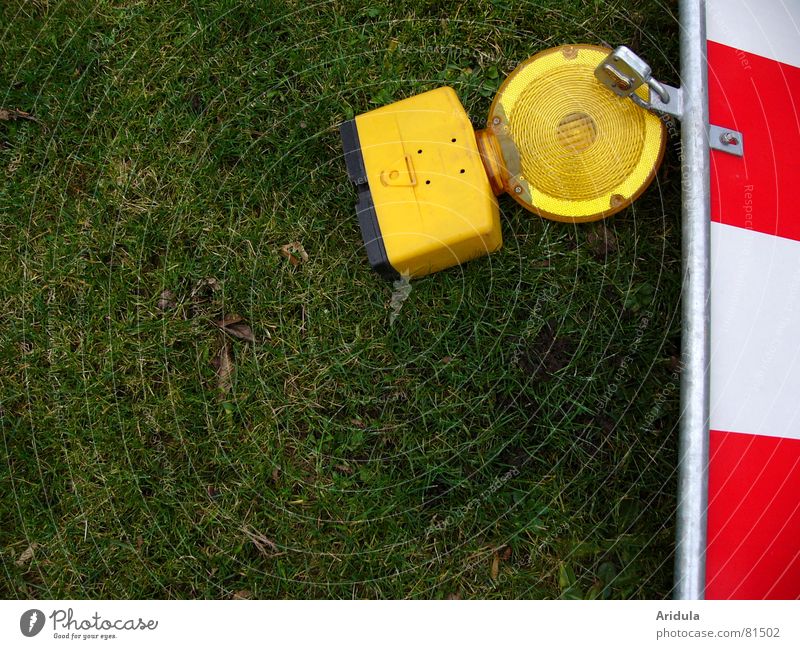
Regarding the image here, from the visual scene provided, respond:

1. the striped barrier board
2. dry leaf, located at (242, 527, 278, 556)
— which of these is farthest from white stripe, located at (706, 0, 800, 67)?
dry leaf, located at (242, 527, 278, 556)

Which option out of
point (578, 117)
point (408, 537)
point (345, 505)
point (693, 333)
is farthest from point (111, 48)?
point (693, 333)

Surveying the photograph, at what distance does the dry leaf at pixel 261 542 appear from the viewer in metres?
1.58

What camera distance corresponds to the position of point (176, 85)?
1.69 metres

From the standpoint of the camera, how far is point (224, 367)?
1619 millimetres

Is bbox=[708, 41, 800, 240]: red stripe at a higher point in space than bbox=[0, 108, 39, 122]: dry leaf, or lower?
lower

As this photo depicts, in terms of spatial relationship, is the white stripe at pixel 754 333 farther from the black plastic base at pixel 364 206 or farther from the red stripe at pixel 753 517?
the black plastic base at pixel 364 206

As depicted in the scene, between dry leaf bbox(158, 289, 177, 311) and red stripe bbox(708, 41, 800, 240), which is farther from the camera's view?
dry leaf bbox(158, 289, 177, 311)

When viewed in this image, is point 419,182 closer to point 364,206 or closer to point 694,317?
point 364,206

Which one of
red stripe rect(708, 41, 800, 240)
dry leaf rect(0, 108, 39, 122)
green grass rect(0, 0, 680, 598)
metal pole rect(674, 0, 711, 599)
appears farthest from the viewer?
dry leaf rect(0, 108, 39, 122)

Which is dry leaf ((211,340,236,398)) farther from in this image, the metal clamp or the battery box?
the metal clamp

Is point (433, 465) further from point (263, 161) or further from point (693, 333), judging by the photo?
point (263, 161)

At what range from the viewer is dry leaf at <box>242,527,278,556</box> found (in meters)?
1.58

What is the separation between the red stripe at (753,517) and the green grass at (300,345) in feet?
0.77

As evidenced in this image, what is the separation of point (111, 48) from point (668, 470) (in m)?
1.77
